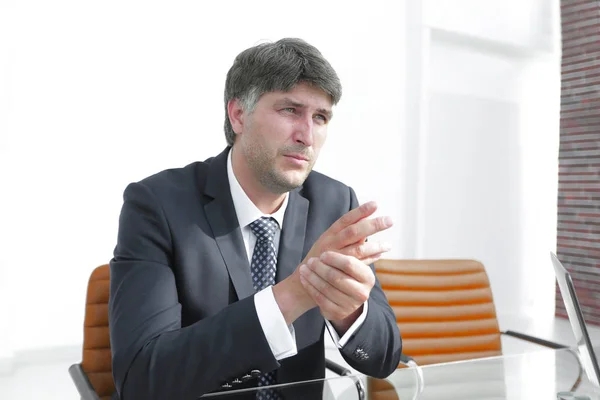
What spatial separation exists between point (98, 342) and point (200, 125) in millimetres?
3098

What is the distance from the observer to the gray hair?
60.1 inches

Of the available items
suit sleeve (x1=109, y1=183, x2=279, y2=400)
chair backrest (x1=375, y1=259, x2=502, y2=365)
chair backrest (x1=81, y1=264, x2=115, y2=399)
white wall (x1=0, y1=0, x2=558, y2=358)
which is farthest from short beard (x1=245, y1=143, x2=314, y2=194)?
white wall (x1=0, y1=0, x2=558, y2=358)

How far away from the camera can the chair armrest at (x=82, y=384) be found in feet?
4.99

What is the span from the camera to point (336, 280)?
123 centimetres

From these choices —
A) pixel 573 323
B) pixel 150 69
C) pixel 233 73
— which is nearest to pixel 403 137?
pixel 150 69

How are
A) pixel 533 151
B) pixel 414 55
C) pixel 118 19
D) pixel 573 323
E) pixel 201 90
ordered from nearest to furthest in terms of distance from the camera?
1. pixel 573 323
2. pixel 118 19
3. pixel 201 90
4. pixel 414 55
5. pixel 533 151

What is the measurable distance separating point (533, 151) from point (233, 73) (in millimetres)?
5198

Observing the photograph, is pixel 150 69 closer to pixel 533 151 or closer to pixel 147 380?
pixel 147 380

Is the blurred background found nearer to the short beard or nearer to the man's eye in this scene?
the short beard

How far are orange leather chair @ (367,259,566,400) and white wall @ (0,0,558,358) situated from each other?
2.35 metres

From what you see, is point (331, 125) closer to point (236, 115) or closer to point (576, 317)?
point (236, 115)

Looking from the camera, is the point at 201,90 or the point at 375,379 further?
the point at 201,90

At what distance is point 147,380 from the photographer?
1.30m

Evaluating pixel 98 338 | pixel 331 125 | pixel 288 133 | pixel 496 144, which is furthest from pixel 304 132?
pixel 496 144
